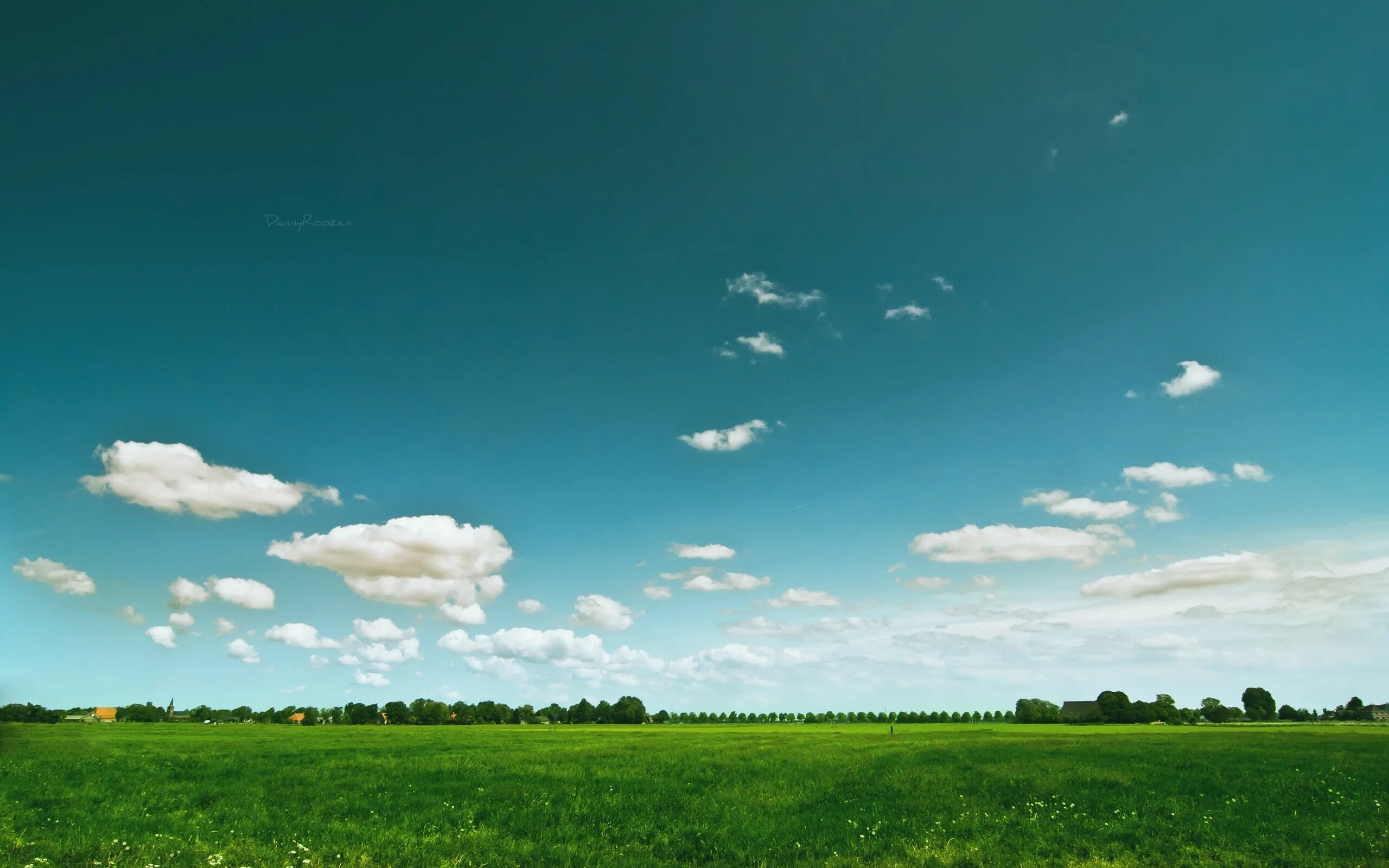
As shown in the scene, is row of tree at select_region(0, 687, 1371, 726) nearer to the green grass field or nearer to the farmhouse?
the farmhouse

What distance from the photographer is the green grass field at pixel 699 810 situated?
1442cm

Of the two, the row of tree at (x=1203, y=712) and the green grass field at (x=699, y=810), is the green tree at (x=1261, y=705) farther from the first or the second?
the green grass field at (x=699, y=810)

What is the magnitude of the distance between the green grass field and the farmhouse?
489 ft

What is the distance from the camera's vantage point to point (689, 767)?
27.7 meters

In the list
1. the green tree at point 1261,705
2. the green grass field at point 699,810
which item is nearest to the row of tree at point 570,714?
the green tree at point 1261,705

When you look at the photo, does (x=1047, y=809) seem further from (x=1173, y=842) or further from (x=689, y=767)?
(x=689, y=767)

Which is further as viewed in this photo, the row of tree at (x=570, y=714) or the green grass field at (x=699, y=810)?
the row of tree at (x=570, y=714)

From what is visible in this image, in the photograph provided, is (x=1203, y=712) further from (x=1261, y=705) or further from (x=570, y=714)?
(x=570, y=714)

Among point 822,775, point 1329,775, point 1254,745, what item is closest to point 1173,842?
point 822,775

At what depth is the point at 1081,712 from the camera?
17462 cm

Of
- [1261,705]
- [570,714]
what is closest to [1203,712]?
[1261,705]

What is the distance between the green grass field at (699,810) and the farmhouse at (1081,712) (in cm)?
14891

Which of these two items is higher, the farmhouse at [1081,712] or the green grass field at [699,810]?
the green grass field at [699,810]

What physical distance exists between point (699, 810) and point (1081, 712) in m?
198
